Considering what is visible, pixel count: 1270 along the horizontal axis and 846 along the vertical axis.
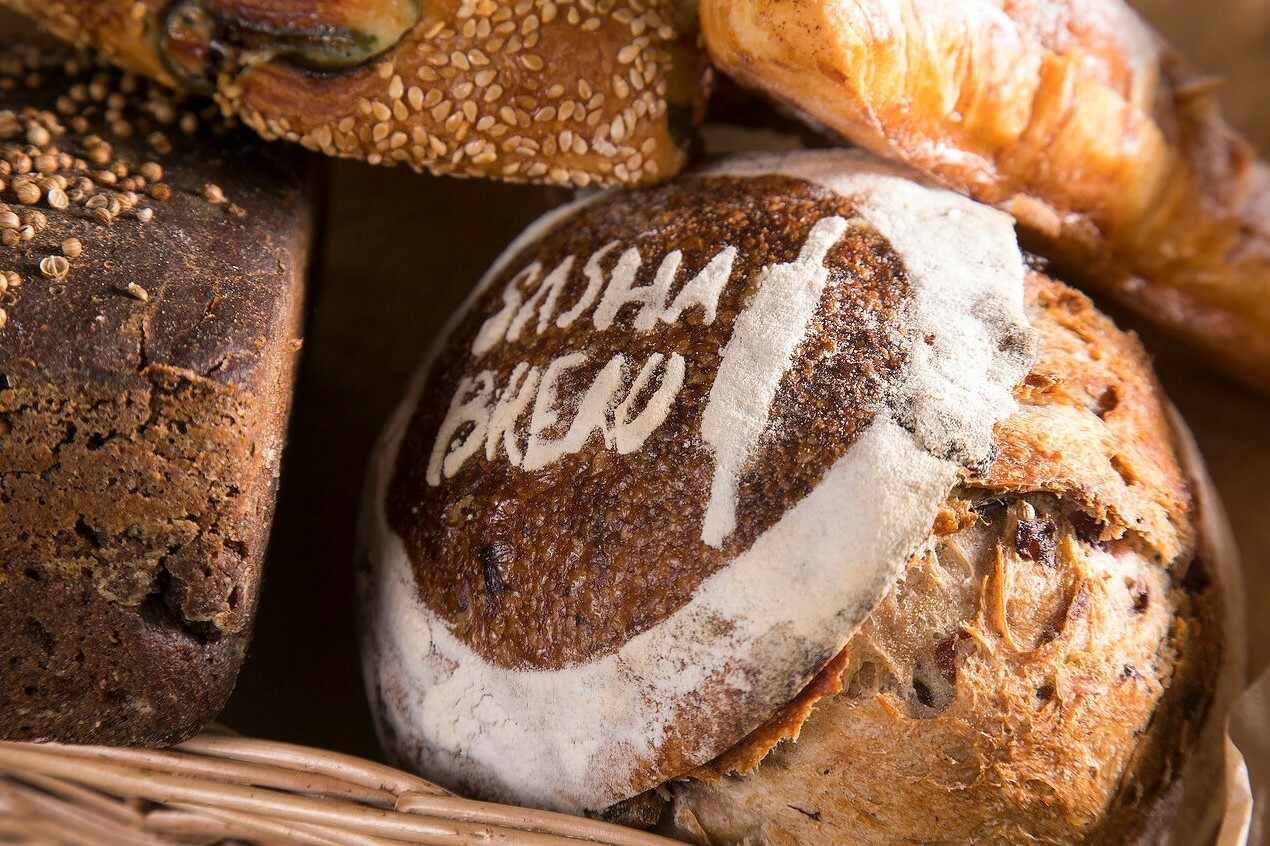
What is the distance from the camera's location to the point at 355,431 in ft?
5.67

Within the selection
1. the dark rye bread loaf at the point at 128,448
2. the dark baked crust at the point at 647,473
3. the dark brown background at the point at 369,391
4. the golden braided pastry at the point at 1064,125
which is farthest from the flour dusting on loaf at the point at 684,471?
the dark brown background at the point at 369,391

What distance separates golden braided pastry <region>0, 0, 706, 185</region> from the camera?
1.15 m

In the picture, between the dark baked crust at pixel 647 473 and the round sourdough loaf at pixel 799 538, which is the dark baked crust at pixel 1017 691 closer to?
the round sourdough loaf at pixel 799 538

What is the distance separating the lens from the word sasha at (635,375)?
3.08 feet

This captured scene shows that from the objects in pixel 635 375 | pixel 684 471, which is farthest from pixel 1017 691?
pixel 635 375

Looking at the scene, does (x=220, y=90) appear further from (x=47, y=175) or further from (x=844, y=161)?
(x=844, y=161)

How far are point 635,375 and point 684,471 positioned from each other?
0.13m

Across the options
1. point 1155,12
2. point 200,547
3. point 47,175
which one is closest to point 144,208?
point 47,175

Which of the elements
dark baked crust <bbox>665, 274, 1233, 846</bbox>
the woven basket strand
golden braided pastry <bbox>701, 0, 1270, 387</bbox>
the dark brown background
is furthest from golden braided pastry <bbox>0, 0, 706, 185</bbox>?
the woven basket strand

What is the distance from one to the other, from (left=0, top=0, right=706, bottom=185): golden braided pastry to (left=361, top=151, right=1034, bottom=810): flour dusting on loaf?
0.43 ft

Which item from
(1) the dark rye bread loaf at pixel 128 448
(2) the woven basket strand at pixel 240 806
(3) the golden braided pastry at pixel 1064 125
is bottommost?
(2) the woven basket strand at pixel 240 806

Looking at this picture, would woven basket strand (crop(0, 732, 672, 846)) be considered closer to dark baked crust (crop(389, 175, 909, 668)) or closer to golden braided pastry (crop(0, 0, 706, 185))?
dark baked crust (crop(389, 175, 909, 668))

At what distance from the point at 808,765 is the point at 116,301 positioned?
31.3 inches

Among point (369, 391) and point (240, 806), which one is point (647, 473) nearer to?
point (240, 806)
